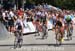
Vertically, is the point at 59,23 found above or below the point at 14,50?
above

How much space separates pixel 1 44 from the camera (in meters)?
20.0

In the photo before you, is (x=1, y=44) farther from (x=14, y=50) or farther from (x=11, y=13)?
(x=11, y=13)

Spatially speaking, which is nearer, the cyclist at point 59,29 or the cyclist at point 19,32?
the cyclist at point 19,32

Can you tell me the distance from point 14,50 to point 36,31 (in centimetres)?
865

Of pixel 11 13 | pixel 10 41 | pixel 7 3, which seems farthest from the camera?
pixel 7 3

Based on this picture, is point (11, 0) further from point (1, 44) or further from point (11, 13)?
point (1, 44)

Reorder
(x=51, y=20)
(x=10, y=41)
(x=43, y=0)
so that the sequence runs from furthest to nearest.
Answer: (x=43, y=0) < (x=51, y=20) < (x=10, y=41)

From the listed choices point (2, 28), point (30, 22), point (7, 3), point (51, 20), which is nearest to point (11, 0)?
point (7, 3)

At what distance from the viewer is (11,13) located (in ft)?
89.9

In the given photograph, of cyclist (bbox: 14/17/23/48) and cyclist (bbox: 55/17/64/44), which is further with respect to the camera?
cyclist (bbox: 55/17/64/44)

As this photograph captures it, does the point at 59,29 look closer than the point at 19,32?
No

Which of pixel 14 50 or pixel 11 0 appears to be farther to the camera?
pixel 11 0

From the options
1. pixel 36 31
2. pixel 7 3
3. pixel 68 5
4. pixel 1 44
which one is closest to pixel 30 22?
pixel 36 31

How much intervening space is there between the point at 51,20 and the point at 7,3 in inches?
1011
